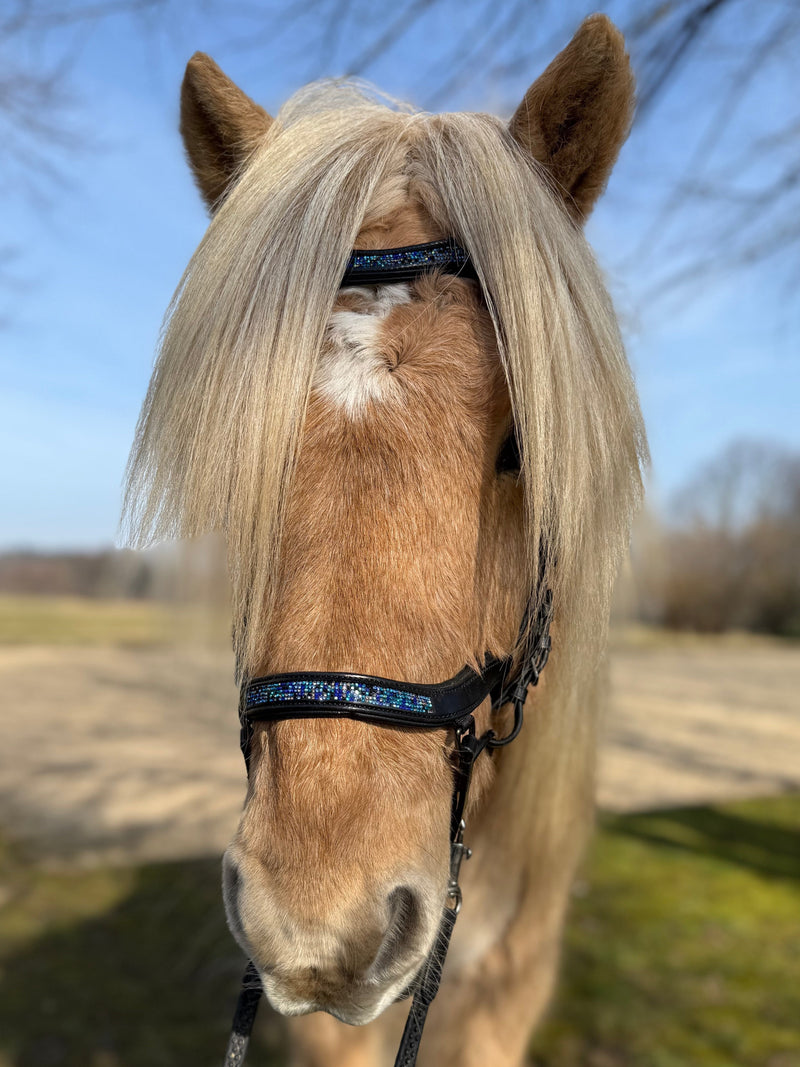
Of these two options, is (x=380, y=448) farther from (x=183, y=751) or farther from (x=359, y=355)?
(x=183, y=751)

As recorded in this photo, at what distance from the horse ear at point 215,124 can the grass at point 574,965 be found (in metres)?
3.40

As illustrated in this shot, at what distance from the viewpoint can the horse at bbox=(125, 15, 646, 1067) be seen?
107cm

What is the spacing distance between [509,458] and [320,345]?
37 cm

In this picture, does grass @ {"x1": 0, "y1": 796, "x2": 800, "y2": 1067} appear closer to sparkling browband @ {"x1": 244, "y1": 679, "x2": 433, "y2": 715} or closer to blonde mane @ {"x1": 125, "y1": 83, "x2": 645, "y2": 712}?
blonde mane @ {"x1": 125, "y1": 83, "x2": 645, "y2": 712}

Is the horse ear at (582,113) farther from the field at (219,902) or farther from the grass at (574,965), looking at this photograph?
the grass at (574,965)

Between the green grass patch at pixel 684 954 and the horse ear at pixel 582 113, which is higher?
the horse ear at pixel 582 113

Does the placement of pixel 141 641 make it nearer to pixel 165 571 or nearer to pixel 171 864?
pixel 171 864

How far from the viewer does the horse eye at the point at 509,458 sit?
1.28 m

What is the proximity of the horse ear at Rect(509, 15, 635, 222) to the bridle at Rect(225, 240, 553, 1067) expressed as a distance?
0.96ft

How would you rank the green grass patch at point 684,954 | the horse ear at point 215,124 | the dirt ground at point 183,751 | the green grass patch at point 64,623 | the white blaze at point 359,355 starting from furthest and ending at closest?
the green grass patch at point 64,623 < the dirt ground at point 183,751 < the green grass patch at point 684,954 < the horse ear at point 215,124 < the white blaze at point 359,355

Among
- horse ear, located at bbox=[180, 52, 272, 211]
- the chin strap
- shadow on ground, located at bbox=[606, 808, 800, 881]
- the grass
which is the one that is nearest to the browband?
horse ear, located at bbox=[180, 52, 272, 211]

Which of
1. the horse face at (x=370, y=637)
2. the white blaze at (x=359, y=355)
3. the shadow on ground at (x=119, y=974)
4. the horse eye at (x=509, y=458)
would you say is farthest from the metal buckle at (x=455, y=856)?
the shadow on ground at (x=119, y=974)

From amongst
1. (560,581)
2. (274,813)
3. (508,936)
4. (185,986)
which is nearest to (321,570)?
(274,813)

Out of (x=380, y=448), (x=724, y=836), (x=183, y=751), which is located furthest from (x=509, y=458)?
(x=183, y=751)
